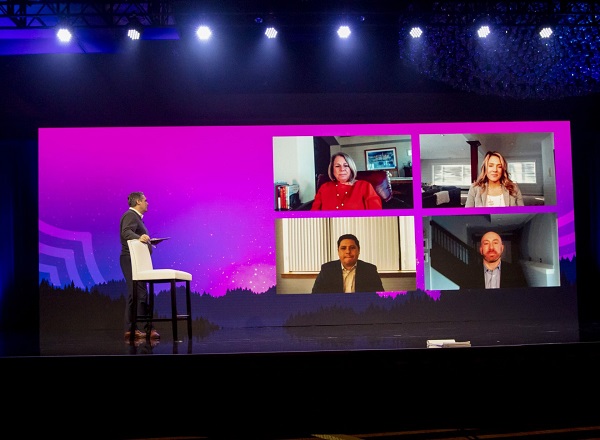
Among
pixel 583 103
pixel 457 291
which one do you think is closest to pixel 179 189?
pixel 457 291

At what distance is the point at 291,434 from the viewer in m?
3.19

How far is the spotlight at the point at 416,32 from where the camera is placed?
7.18 metres

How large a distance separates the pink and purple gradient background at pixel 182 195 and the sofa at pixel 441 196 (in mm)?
71

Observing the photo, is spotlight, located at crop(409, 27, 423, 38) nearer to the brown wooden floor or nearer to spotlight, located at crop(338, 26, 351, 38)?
spotlight, located at crop(338, 26, 351, 38)

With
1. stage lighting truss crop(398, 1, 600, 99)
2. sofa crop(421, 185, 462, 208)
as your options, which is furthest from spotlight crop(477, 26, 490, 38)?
sofa crop(421, 185, 462, 208)

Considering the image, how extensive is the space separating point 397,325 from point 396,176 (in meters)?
1.49

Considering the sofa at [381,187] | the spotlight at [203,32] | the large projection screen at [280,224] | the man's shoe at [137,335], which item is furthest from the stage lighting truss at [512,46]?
the man's shoe at [137,335]

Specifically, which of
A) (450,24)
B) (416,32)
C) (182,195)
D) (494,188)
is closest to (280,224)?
(182,195)

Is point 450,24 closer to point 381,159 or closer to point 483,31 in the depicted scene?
point 483,31

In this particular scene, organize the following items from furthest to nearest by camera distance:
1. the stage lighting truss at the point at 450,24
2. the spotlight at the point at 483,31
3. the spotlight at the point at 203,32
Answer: the spotlight at the point at 203,32
the spotlight at the point at 483,31
the stage lighting truss at the point at 450,24

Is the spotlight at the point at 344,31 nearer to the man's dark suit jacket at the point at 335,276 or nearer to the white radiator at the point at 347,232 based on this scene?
the white radiator at the point at 347,232

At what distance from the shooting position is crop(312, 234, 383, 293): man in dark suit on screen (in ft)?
24.7

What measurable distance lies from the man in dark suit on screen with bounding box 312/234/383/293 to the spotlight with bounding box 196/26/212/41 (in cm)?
239

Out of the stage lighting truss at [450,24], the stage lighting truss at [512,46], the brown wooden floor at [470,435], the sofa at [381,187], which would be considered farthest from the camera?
the sofa at [381,187]
